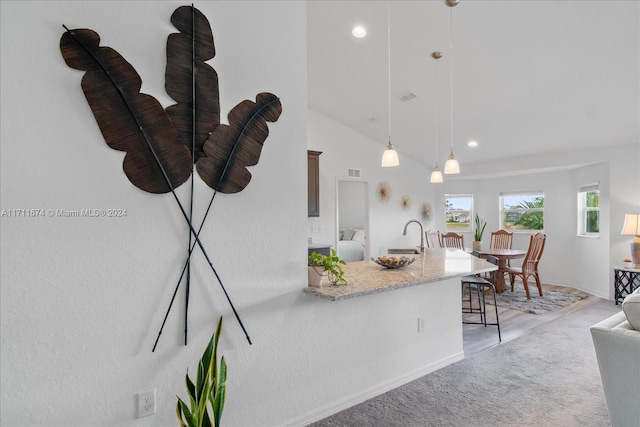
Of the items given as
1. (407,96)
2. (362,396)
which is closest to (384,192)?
(407,96)

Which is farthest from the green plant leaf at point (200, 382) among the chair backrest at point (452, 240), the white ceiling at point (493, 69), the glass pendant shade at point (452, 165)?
the chair backrest at point (452, 240)

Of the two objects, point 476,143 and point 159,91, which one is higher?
point 476,143

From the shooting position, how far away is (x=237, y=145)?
6.14 feet

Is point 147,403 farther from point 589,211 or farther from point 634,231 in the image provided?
point 589,211

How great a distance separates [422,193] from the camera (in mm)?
7219

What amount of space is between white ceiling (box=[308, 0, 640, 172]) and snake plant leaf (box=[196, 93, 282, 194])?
1885 mm

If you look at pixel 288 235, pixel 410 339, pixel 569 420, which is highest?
pixel 288 235

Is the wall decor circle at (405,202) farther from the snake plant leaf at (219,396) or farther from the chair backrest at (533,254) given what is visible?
the snake plant leaf at (219,396)

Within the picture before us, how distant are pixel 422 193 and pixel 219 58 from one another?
602 centimetres

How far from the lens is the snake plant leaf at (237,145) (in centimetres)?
179

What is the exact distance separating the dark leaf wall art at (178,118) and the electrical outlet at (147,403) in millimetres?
296

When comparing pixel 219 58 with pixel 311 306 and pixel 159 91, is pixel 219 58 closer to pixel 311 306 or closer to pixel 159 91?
pixel 159 91

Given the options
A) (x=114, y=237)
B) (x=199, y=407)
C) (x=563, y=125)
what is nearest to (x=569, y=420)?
(x=199, y=407)

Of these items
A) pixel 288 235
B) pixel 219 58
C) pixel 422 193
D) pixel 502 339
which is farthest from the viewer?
pixel 422 193
